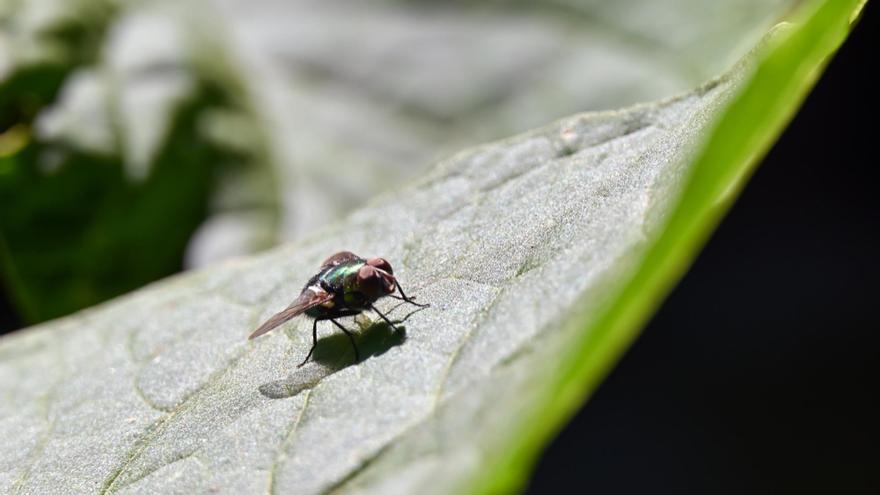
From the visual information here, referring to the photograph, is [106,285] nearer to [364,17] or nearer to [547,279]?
[364,17]

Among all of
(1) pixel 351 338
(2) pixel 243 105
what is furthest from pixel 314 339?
(2) pixel 243 105

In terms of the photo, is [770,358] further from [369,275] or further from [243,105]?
[369,275]

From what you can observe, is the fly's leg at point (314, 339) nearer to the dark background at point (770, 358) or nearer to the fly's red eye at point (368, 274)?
the fly's red eye at point (368, 274)

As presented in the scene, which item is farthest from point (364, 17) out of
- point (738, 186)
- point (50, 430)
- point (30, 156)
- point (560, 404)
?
point (560, 404)

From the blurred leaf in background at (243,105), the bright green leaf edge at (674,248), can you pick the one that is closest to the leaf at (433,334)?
the bright green leaf edge at (674,248)

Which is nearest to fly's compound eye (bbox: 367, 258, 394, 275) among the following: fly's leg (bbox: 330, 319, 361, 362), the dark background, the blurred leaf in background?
fly's leg (bbox: 330, 319, 361, 362)

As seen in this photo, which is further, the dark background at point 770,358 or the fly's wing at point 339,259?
the dark background at point 770,358
